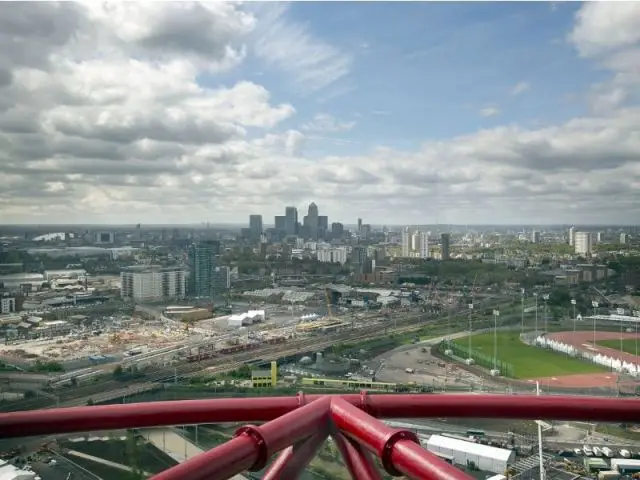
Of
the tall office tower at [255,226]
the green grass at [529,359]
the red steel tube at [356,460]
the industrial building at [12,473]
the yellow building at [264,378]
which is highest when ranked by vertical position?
the tall office tower at [255,226]

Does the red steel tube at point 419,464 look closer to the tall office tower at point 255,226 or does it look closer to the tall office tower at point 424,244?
the tall office tower at point 424,244

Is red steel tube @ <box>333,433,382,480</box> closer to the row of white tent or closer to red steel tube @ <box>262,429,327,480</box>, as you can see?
red steel tube @ <box>262,429,327,480</box>

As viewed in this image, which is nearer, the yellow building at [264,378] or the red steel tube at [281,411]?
the red steel tube at [281,411]

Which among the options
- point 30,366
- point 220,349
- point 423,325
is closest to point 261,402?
point 30,366

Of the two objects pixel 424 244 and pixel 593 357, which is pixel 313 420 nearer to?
pixel 593 357

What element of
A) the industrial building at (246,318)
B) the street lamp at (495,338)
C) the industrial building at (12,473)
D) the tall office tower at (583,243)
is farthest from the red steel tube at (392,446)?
the tall office tower at (583,243)

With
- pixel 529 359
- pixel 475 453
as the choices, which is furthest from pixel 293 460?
pixel 529 359

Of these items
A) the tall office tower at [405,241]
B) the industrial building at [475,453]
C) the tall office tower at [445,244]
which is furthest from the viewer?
the tall office tower at [405,241]

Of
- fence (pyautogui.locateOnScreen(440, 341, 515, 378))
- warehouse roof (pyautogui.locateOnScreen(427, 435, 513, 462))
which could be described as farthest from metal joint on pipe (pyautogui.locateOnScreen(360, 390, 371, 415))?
fence (pyautogui.locateOnScreen(440, 341, 515, 378))
